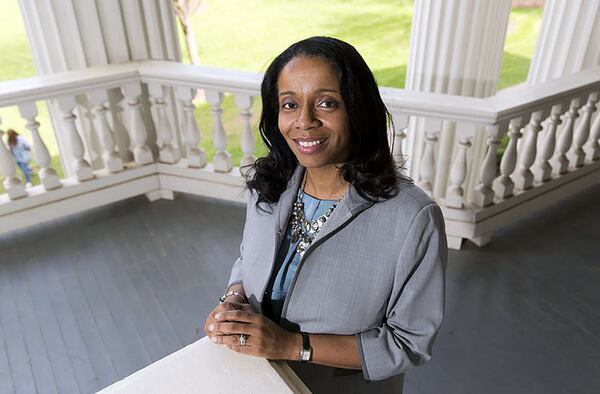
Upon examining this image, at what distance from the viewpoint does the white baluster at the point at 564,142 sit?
299cm

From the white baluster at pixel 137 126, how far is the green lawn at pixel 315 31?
579cm

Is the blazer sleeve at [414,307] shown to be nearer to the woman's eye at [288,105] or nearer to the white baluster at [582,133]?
the woman's eye at [288,105]

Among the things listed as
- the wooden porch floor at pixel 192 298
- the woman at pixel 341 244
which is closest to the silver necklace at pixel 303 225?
the woman at pixel 341 244

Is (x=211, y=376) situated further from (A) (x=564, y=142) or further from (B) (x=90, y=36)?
(A) (x=564, y=142)

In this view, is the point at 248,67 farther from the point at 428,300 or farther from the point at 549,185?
the point at 428,300

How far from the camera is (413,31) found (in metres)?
3.28

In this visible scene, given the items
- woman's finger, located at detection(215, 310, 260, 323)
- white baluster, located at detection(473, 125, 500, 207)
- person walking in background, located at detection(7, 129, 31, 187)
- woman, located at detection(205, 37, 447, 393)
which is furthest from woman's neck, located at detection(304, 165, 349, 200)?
person walking in background, located at detection(7, 129, 31, 187)

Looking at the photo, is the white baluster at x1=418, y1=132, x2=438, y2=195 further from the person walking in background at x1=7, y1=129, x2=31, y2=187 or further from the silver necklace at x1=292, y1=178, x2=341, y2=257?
the person walking in background at x1=7, y1=129, x2=31, y2=187

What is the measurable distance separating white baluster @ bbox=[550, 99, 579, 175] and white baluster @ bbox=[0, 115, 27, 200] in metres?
3.21

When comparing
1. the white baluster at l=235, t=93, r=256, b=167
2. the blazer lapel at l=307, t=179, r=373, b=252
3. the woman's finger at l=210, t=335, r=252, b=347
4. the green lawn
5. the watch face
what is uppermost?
the blazer lapel at l=307, t=179, r=373, b=252

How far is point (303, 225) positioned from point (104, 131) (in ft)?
7.23

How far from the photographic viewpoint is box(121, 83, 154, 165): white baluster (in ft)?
9.93

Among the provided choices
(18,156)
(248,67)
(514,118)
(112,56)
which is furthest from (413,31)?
(248,67)

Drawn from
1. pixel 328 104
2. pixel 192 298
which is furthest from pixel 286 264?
pixel 192 298
